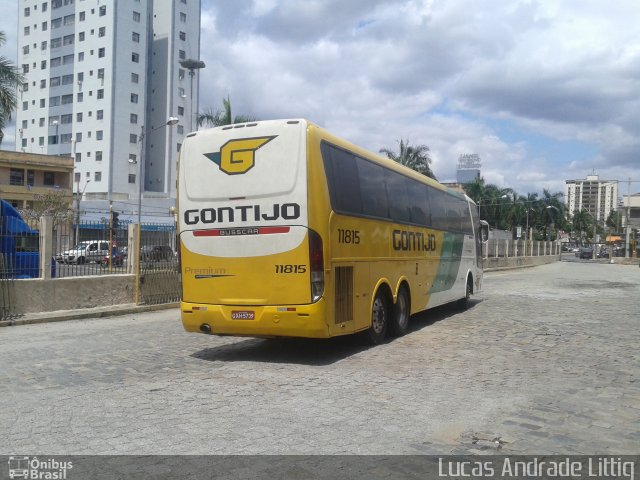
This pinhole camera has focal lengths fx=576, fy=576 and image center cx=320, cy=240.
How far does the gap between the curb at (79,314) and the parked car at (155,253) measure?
1.32 m

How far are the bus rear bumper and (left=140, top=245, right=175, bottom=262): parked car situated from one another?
7.42 metres

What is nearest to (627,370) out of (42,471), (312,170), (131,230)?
(312,170)

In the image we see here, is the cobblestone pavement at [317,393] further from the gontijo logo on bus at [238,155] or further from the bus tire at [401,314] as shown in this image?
the gontijo logo on bus at [238,155]

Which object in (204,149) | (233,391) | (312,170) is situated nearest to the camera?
(233,391)

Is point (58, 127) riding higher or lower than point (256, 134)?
higher

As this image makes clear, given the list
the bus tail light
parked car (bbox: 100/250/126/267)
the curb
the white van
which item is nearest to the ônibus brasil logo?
the bus tail light

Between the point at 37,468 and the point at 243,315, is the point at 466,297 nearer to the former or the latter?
the point at 243,315

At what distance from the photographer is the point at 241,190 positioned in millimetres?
8555

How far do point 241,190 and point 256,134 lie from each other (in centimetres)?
86

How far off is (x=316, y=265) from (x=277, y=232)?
2.45ft

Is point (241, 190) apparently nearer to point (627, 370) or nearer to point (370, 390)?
point (370, 390)

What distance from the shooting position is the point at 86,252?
1434 cm

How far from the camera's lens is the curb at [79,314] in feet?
41.1

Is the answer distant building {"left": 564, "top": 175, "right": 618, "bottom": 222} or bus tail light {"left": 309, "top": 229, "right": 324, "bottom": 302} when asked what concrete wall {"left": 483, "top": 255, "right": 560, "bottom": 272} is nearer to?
bus tail light {"left": 309, "top": 229, "right": 324, "bottom": 302}
